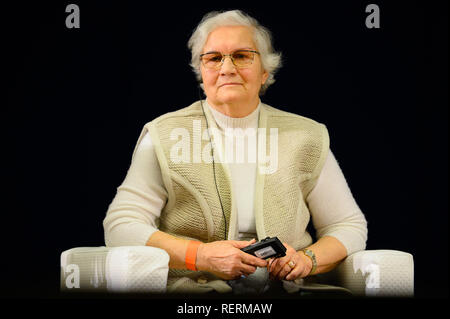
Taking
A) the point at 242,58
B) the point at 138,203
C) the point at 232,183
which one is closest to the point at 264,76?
the point at 242,58

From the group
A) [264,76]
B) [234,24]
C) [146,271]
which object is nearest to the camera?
[146,271]

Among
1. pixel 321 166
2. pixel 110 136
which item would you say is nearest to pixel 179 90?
pixel 110 136

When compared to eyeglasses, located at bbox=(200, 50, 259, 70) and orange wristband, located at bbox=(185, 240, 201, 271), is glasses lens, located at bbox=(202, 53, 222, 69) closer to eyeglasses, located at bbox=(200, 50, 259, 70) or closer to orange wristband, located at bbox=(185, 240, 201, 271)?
eyeglasses, located at bbox=(200, 50, 259, 70)

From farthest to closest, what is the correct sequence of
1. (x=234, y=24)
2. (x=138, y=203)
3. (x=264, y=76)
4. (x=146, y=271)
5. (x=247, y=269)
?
(x=264, y=76) → (x=234, y=24) → (x=138, y=203) → (x=247, y=269) → (x=146, y=271)

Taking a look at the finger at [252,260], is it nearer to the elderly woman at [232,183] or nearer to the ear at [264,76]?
the elderly woman at [232,183]

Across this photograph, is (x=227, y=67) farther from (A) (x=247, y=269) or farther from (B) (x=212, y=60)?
(A) (x=247, y=269)

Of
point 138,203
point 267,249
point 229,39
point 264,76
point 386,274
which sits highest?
point 229,39

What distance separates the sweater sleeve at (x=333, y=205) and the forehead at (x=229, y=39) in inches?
20.7

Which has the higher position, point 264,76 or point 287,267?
point 264,76

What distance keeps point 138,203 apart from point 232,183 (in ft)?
1.09

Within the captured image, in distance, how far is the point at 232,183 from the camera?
2191 millimetres

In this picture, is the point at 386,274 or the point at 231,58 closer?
the point at 386,274

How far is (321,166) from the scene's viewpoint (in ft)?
7.57

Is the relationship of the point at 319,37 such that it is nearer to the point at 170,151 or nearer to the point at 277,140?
the point at 277,140
